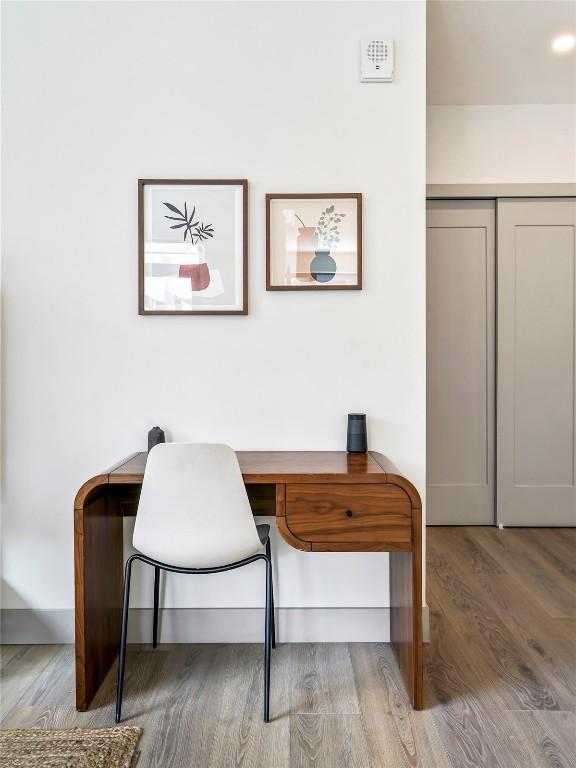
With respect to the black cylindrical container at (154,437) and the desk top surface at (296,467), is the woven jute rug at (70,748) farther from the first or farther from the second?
the black cylindrical container at (154,437)

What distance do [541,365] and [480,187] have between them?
124 cm

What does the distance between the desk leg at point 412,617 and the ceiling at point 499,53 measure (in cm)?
235

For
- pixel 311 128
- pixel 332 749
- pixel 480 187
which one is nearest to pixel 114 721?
pixel 332 749

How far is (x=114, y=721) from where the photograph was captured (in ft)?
5.31

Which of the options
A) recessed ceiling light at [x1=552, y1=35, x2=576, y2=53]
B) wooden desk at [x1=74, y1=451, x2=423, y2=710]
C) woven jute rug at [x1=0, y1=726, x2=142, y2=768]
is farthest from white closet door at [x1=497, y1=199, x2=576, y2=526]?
woven jute rug at [x1=0, y1=726, x2=142, y2=768]

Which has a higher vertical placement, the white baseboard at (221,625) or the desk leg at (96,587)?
the desk leg at (96,587)

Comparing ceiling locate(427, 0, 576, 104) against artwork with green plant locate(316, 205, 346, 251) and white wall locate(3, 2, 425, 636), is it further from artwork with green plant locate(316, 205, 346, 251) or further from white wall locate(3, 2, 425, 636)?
artwork with green plant locate(316, 205, 346, 251)

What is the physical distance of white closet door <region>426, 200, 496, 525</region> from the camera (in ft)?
11.5

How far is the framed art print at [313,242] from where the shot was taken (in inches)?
83.4

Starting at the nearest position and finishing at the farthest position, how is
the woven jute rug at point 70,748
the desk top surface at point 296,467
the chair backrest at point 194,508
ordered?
1. the woven jute rug at point 70,748
2. the chair backrest at point 194,508
3. the desk top surface at point 296,467

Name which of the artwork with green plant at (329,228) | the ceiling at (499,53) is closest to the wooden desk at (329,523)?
the artwork with green plant at (329,228)

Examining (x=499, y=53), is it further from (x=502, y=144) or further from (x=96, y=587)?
(x=96, y=587)

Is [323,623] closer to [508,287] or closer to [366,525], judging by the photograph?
[366,525]

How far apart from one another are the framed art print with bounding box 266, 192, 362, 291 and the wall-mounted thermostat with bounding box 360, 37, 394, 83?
0.48m
